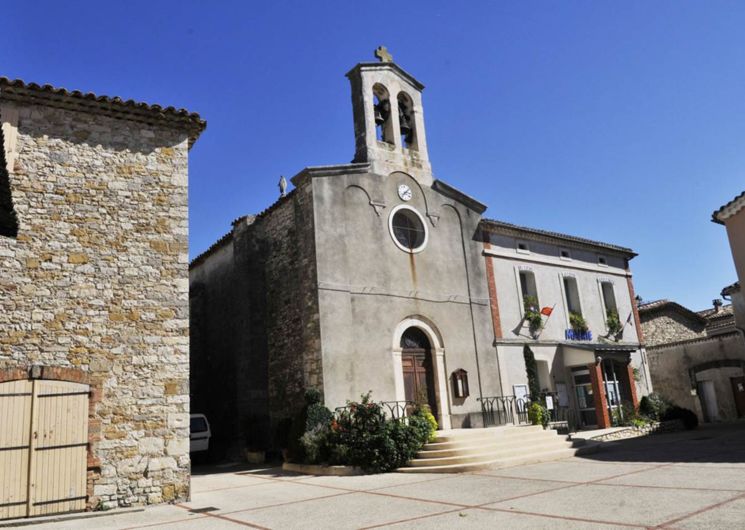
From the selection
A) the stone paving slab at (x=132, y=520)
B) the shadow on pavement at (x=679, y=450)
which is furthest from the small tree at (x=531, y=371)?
the stone paving slab at (x=132, y=520)

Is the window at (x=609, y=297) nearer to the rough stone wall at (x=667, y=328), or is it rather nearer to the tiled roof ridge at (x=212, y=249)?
the rough stone wall at (x=667, y=328)

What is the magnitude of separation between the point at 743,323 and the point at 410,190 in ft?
43.0

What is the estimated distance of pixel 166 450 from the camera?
30.0 feet

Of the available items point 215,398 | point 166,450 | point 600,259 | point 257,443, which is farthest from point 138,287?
point 600,259

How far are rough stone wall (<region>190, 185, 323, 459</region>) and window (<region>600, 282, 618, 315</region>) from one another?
1294cm

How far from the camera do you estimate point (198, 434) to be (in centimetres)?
1552

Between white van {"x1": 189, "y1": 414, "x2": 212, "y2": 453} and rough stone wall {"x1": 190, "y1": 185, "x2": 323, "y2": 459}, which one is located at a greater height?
rough stone wall {"x1": 190, "y1": 185, "x2": 323, "y2": 459}

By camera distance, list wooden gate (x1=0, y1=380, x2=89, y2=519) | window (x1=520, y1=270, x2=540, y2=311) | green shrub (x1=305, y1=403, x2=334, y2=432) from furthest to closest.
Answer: window (x1=520, y1=270, x2=540, y2=311) → green shrub (x1=305, y1=403, x2=334, y2=432) → wooden gate (x1=0, y1=380, x2=89, y2=519)

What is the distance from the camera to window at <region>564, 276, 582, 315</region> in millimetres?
20859

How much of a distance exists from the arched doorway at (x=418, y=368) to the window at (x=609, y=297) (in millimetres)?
9751

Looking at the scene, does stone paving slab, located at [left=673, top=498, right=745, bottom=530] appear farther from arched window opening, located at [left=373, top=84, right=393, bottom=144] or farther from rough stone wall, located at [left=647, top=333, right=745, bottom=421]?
rough stone wall, located at [left=647, top=333, right=745, bottom=421]

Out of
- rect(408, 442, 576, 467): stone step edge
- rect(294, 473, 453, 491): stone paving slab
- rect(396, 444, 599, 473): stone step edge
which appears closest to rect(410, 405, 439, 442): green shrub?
rect(408, 442, 576, 467): stone step edge

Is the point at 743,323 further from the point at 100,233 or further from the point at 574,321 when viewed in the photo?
the point at 100,233

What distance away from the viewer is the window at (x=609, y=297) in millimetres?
22172
